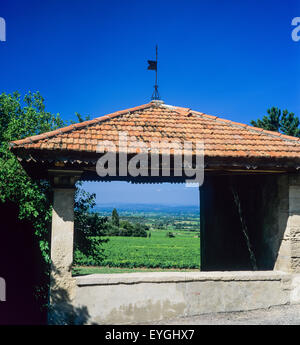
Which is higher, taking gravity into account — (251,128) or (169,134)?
(251,128)

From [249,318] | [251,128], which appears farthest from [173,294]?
[251,128]

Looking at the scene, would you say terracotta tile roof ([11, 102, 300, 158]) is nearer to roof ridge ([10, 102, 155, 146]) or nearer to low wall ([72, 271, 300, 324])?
roof ridge ([10, 102, 155, 146])

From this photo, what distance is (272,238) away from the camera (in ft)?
20.3

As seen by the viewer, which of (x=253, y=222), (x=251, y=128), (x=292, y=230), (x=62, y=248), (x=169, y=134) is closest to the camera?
(x=62, y=248)

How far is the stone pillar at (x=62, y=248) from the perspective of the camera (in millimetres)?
4910

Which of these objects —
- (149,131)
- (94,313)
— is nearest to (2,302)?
(94,313)

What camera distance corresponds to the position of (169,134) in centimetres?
607

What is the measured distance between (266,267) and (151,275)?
264cm

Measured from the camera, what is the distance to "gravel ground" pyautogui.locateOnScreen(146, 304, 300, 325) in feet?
16.4

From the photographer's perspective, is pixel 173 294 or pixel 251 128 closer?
pixel 173 294
